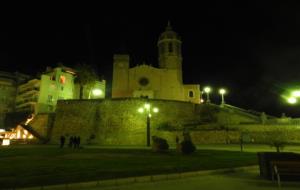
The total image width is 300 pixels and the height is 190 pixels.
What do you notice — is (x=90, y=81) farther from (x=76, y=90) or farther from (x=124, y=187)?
(x=124, y=187)

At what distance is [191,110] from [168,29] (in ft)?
83.4

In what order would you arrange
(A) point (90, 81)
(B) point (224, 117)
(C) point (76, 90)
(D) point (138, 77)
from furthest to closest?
1. (C) point (76, 90)
2. (D) point (138, 77)
3. (A) point (90, 81)
4. (B) point (224, 117)

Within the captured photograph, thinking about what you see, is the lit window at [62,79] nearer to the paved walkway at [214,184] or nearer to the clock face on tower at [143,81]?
the clock face on tower at [143,81]

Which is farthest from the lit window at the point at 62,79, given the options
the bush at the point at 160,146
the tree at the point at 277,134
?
the bush at the point at 160,146

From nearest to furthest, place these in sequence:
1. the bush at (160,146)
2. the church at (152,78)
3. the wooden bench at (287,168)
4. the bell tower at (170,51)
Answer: the wooden bench at (287,168), the bush at (160,146), the church at (152,78), the bell tower at (170,51)

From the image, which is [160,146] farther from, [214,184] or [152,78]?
[152,78]

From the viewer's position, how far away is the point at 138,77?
54781 millimetres

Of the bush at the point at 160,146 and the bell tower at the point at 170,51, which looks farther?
the bell tower at the point at 170,51

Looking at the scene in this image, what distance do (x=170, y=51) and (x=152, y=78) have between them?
8051 mm

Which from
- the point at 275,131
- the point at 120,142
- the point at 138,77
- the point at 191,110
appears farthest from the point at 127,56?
the point at 275,131

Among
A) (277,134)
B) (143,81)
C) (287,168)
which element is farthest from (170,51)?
(287,168)

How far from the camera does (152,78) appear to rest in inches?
2153

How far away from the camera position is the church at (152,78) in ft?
178

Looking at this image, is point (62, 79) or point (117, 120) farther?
point (62, 79)
